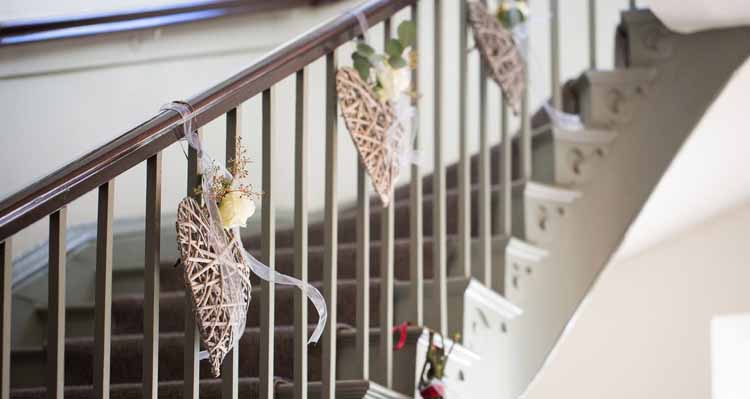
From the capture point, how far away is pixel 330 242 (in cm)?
229

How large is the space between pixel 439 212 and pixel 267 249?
59 cm

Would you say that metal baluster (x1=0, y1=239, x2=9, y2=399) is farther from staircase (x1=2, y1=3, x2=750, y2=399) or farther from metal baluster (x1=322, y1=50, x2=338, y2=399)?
staircase (x1=2, y1=3, x2=750, y2=399)

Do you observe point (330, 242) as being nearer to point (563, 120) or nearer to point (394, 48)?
point (394, 48)

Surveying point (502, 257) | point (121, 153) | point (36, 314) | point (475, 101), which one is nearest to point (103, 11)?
point (36, 314)

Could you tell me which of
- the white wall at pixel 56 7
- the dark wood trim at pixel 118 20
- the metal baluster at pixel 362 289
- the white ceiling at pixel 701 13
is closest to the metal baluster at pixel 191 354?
the metal baluster at pixel 362 289

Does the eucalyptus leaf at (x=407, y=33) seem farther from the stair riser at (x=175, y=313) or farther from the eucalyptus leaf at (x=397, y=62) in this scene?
the stair riser at (x=175, y=313)

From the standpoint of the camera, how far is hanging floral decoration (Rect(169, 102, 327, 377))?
193 centimetres

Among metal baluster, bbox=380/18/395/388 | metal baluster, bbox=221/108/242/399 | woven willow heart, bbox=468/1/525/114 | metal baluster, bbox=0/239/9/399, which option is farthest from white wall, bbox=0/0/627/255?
metal baluster, bbox=0/239/9/399

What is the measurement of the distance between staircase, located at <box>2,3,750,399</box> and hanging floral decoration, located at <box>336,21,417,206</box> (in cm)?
32

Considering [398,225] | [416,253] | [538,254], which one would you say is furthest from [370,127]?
[398,225]

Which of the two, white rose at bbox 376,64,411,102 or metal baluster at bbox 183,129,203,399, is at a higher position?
white rose at bbox 376,64,411,102

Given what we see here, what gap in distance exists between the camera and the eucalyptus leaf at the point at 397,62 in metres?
2.53

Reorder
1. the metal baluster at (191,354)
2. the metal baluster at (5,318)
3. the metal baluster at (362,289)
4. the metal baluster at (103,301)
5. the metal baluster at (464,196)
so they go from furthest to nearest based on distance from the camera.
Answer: the metal baluster at (464,196), the metal baluster at (362,289), the metal baluster at (191,354), the metal baluster at (103,301), the metal baluster at (5,318)

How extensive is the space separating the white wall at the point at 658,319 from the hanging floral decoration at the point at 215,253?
199 centimetres
